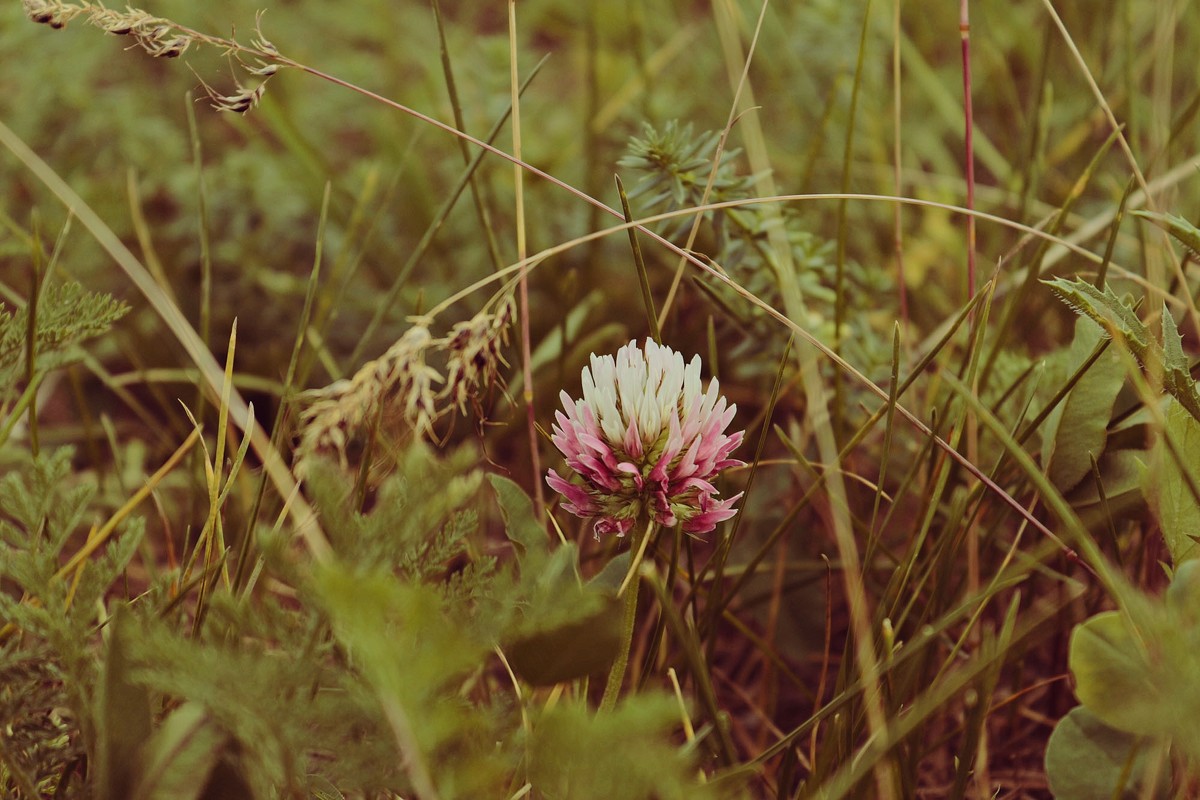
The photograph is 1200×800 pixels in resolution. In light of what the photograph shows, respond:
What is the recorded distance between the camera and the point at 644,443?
0.59m

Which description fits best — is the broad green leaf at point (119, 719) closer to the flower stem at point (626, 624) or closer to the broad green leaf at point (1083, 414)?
the flower stem at point (626, 624)

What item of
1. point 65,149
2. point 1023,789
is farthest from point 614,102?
point 1023,789

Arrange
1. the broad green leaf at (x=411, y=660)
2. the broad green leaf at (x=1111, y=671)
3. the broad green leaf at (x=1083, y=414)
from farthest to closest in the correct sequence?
the broad green leaf at (x=1083, y=414) < the broad green leaf at (x=1111, y=671) < the broad green leaf at (x=411, y=660)

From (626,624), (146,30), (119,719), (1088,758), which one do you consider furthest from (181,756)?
(1088,758)

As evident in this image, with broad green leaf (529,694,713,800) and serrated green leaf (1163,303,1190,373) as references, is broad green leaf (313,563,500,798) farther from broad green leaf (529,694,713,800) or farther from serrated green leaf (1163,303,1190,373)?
serrated green leaf (1163,303,1190,373)

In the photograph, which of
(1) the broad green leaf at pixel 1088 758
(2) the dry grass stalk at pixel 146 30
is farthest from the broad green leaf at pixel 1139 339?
(2) the dry grass stalk at pixel 146 30

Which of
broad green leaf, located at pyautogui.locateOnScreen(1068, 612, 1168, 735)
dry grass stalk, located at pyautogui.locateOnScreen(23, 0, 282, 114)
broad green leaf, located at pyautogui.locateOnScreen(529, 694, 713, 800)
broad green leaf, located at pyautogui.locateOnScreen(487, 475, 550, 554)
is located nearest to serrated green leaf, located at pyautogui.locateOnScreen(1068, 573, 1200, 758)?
broad green leaf, located at pyautogui.locateOnScreen(1068, 612, 1168, 735)

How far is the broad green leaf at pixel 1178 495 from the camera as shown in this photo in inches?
25.2

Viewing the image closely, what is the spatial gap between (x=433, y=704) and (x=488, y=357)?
8.3 inches

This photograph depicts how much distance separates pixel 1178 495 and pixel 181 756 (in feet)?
2.07

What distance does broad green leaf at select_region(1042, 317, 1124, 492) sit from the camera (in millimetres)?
747

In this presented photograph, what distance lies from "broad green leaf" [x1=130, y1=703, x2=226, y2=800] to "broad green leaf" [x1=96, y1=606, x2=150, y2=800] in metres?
0.01

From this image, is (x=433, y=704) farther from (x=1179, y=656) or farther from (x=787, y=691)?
(x=787, y=691)

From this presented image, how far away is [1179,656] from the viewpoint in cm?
44
